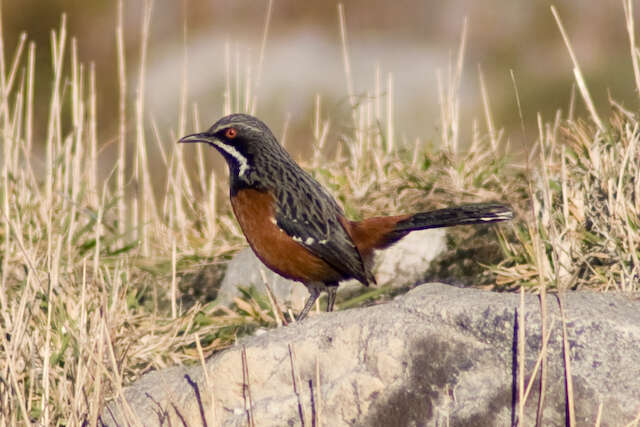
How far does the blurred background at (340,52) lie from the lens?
486 inches

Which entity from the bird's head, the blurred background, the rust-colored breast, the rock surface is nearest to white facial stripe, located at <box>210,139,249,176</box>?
the bird's head

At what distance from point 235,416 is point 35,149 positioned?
9.47m

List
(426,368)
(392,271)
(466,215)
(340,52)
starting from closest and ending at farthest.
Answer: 1. (426,368)
2. (466,215)
3. (392,271)
4. (340,52)

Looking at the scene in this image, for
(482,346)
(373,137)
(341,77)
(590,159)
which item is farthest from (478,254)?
(341,77)

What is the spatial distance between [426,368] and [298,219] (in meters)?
1.53

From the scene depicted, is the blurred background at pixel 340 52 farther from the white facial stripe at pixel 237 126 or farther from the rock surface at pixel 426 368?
the rock surface at pixel 426 368

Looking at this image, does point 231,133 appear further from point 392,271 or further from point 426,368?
point 426,368

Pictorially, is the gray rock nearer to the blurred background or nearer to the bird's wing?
the bird's wing

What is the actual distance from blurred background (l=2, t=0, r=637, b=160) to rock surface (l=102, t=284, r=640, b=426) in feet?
23.9

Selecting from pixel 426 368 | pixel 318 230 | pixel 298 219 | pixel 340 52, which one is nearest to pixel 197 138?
pixel 298 219

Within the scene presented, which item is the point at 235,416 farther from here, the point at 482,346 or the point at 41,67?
the point at 41,67

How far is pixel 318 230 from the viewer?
5.02 metres

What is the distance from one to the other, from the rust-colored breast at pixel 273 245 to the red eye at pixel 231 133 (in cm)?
38

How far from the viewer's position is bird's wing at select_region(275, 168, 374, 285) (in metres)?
5.00
